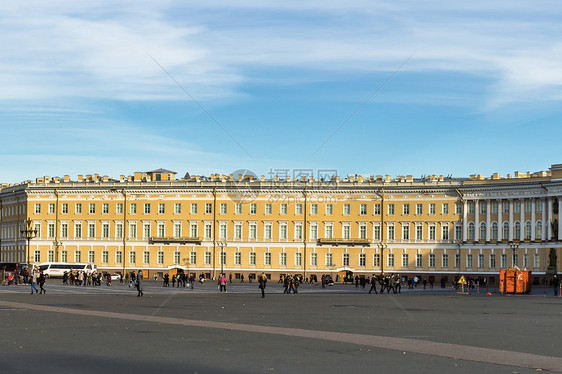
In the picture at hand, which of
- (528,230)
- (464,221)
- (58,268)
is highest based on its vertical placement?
(464,221)

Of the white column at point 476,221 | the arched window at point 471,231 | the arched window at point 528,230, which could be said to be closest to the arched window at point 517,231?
the arched window at point 528,230

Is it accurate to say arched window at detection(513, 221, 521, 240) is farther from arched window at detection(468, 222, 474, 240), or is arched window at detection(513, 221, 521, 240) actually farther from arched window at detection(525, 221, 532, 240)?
arched window at detection(468, 222, 474, 240)

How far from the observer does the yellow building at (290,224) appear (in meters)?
118

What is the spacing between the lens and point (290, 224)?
124 m

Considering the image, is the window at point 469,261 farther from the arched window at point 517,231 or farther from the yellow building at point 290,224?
the arched window at point 517,231

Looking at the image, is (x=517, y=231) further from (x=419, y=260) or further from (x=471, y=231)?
(x=419, y=260)

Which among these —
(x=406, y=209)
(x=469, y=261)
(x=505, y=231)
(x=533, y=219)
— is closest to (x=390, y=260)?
(x=406, y=209)

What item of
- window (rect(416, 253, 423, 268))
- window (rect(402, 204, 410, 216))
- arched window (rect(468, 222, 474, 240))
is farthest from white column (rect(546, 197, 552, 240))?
window (rect(402, 204, 410, 216))

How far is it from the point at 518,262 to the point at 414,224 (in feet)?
48.4

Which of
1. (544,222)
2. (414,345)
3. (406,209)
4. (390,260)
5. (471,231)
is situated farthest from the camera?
(390,260)

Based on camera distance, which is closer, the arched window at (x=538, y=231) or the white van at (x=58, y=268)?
the arched window at (x=538, y=231)

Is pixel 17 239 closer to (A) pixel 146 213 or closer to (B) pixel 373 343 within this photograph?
(A) pixel 146 213

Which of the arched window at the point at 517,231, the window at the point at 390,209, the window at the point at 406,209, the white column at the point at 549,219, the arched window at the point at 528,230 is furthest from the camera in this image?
the window at the point at 390,209

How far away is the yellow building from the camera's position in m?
118
